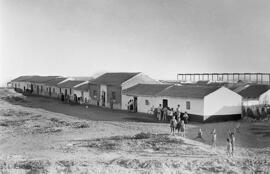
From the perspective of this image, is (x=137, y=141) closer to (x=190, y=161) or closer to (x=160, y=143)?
(x=160, y=143)

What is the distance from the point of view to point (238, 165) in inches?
690

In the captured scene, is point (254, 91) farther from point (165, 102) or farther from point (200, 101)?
point (200, 101)

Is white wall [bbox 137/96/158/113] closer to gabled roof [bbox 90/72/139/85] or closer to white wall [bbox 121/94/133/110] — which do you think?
white wall [bbox 121/94/133/110]

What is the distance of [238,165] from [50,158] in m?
8.98

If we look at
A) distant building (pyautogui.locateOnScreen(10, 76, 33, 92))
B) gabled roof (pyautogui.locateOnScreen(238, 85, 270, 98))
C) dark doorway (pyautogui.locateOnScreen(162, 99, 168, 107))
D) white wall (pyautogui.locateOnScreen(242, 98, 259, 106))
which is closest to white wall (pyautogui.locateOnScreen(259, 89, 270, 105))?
gabled roof (pyautogui.locateOnScreen(238, 85, 270, 98))

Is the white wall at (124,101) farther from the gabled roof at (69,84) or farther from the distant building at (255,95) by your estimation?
the gabled roof at (69,84)

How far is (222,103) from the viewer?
1316 inches

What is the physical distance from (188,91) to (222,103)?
3.41 metres

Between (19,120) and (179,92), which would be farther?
(179,92)

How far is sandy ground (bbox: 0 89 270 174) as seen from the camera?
1659cm

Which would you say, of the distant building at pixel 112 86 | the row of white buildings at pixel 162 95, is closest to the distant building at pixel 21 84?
the row of white buildings at pixel 162 95

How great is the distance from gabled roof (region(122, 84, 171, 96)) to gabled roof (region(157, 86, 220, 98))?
1259 millimetres

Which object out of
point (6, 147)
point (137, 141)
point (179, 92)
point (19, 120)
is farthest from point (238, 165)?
point (19, 120)

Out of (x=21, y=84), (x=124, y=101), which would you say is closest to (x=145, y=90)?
(x=124, y=101)
